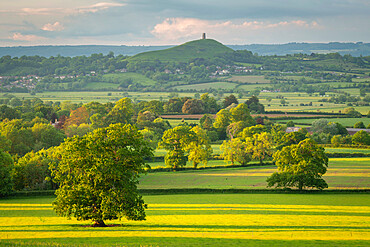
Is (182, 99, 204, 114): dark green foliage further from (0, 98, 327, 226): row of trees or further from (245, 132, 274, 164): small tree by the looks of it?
(245, 132, 274, 164): small tree

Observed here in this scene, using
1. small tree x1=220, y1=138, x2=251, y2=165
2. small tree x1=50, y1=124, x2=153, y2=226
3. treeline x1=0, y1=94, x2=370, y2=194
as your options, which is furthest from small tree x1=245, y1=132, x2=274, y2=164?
small tree x1=50, y1=124, x2=153, y2=226

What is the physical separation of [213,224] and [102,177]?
30.4 feet

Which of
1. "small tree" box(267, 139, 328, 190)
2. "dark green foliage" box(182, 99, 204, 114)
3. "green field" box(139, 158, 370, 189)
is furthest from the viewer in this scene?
"dark green foliage" box(182, 99, 204, 114)

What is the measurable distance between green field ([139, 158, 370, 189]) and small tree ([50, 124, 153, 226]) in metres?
24.1

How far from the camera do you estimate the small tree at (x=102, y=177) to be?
1253 inches

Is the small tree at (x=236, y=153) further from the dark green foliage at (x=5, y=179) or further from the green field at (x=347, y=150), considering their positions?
the dark green foliage at (x=5, y=179)

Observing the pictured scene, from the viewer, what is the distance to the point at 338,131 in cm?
11056

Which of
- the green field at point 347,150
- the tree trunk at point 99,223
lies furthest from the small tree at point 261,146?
the tree trunk at point 99,223

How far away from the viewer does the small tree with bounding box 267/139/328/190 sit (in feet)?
179

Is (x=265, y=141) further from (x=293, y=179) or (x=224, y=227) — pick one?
(x=224, y=227)

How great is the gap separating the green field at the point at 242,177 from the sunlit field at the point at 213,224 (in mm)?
9299

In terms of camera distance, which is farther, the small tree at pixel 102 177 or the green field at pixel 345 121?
the green field at pixel 345 121

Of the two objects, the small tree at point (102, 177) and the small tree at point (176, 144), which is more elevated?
the small tree at point (102, 177)

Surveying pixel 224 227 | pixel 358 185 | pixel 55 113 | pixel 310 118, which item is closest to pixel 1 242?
pixel 224 227
